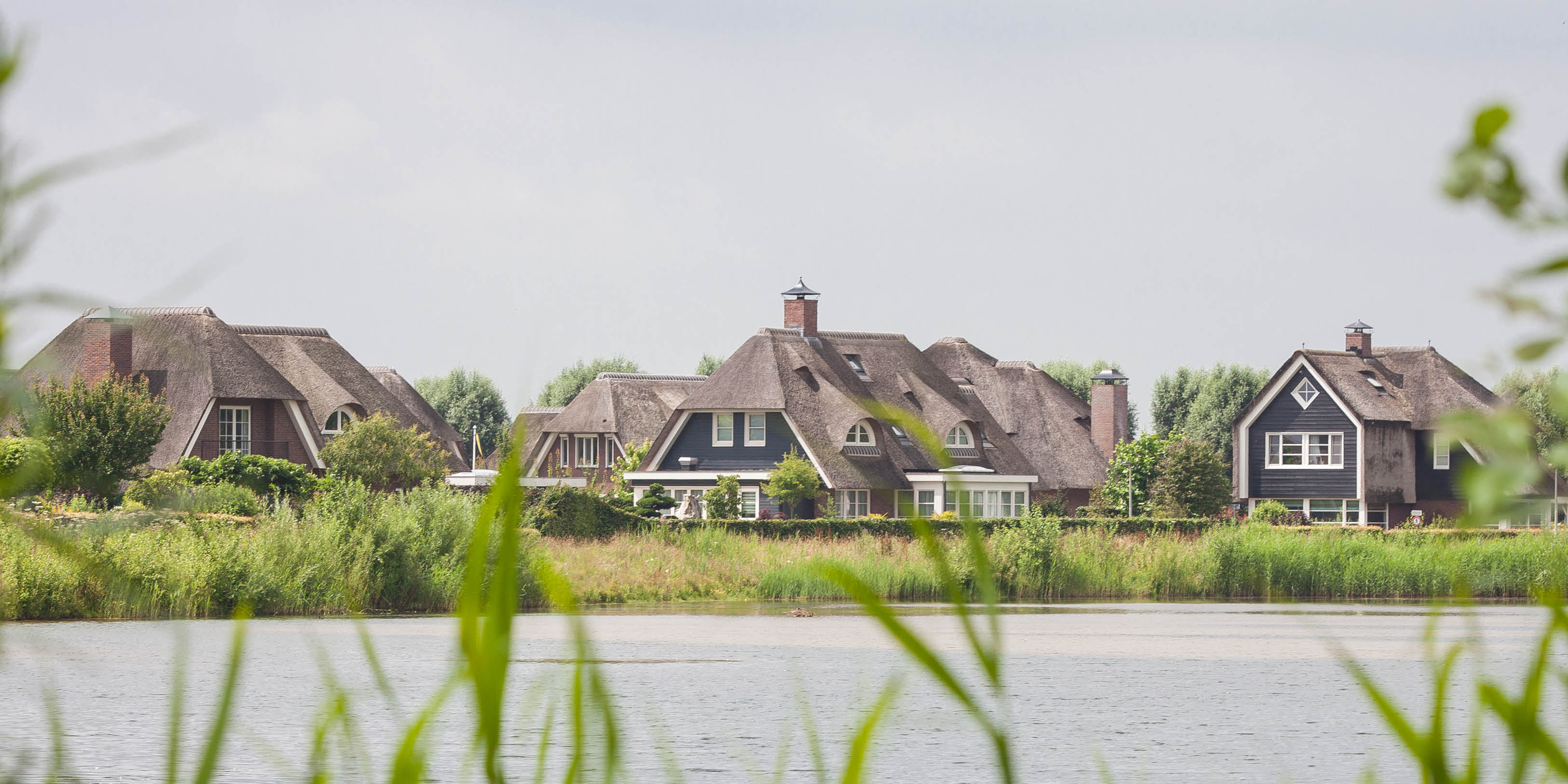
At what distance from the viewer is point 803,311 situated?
5988 centimetres

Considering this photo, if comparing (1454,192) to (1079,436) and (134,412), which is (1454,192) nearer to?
(134,412)

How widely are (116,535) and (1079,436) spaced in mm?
63629

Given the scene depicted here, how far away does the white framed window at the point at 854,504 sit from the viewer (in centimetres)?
5247

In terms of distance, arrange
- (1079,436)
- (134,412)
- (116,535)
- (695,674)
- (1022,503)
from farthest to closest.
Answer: (1079,436)
(1022,503)
(134,412)
(695,674)
(116,535)

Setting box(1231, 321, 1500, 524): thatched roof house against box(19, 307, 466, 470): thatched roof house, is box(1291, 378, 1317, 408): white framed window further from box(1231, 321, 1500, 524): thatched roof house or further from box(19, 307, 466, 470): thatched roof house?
box(19, 307, 466, 470): thatched roof house

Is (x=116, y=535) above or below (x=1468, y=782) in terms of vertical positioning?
above

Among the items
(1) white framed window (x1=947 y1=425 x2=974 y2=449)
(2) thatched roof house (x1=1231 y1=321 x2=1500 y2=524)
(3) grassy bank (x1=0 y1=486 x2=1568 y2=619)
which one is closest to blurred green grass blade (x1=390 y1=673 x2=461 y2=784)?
(3) grassy bank (x1=0 y1=486 x2=1568 y2=619)

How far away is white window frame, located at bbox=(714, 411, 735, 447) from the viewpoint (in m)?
54.0

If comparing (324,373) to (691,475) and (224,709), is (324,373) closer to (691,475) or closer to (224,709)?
(691,475)

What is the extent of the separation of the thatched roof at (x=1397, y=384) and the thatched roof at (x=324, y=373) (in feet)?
94.1

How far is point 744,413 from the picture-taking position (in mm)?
53938

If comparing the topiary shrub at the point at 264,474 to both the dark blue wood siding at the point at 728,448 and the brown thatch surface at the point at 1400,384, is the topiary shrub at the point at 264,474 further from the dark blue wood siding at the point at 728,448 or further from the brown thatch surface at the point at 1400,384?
the brown thatch surface at the point at 1400,384

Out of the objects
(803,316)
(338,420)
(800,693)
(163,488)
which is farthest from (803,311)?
(800,693)

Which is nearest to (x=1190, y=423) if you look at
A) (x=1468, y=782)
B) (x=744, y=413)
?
(x=744, y=413)
